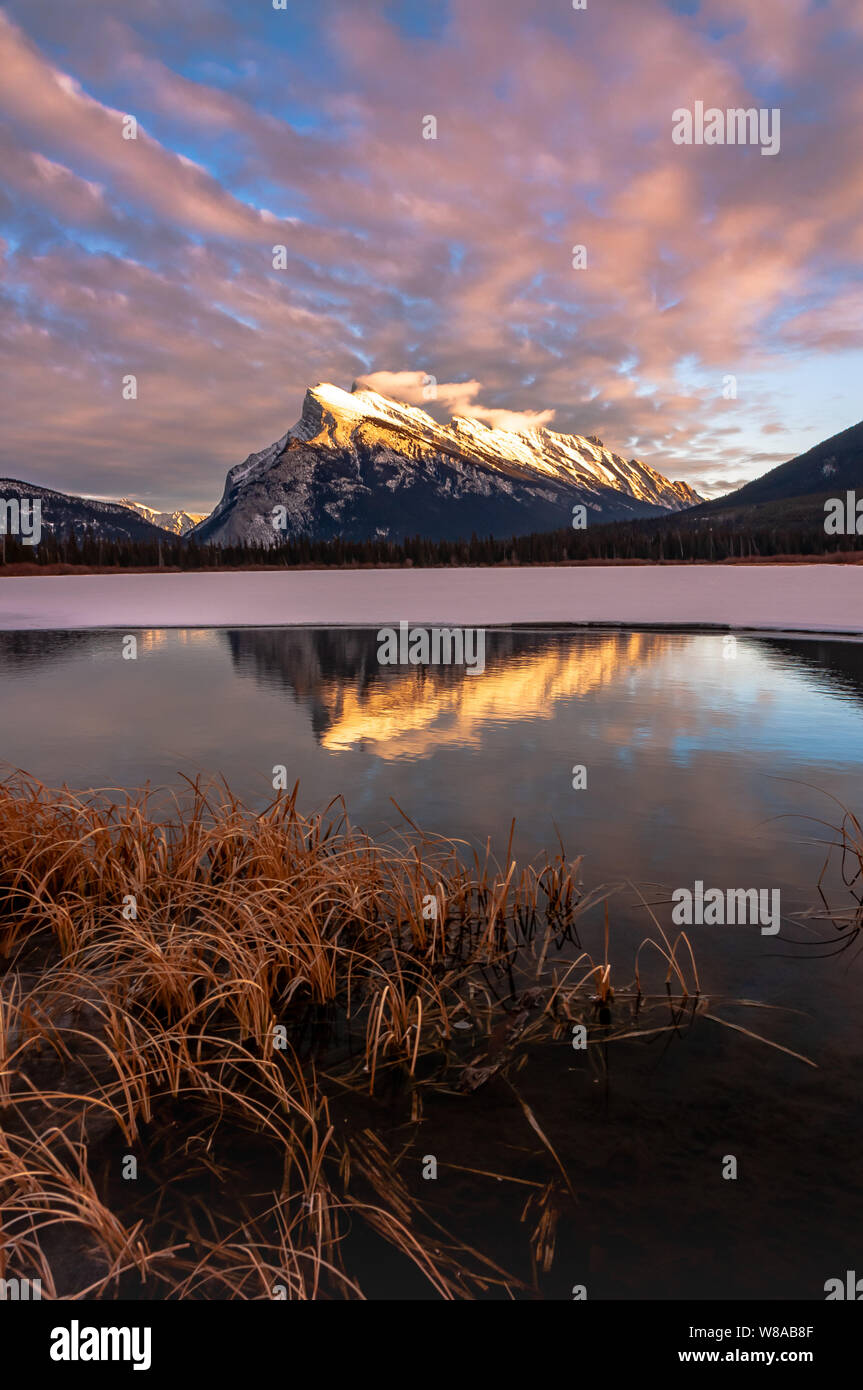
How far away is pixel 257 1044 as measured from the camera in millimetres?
6238

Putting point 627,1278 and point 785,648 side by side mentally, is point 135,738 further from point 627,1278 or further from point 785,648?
point 785,648

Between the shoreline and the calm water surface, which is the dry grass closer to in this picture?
the calm water surface

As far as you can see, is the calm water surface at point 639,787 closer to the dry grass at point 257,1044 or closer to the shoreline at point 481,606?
the dry grass at point 257,1044

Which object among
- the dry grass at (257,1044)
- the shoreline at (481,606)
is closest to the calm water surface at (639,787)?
the dry grass at (257,1044)

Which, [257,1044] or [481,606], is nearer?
[257,1044]

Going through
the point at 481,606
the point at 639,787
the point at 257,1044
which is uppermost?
the point at 481,606

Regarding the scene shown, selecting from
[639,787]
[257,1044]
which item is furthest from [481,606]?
[257,1044]

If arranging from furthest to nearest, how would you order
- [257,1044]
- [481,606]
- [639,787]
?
[481,606]
[639,787]
[257,1044]

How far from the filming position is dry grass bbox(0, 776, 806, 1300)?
441cm

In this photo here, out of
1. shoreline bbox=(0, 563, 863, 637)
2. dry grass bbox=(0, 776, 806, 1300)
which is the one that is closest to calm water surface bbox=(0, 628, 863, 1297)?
dry grass bbox=(0, 776, 806, 1300)

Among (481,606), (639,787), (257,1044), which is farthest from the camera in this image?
(481,606)

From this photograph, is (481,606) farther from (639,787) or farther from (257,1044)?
(257,1044)

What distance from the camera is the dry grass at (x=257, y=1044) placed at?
173 inches
